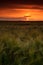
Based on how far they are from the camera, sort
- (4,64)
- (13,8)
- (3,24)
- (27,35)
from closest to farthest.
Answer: (4,64), (27,35), (3,24), (13,8)

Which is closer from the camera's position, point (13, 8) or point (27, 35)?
point (27, 35)

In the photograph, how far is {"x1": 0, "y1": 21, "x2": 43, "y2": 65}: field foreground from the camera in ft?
4.45

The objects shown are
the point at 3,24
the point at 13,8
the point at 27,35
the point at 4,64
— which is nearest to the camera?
the point at 4,64

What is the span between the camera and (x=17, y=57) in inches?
53.9

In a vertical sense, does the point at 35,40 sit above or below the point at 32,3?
below

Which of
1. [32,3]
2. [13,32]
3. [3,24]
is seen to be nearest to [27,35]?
[13,32]

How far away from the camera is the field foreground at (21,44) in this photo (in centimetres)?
136

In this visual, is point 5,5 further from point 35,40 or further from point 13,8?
point 35,40

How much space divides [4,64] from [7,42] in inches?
5.5

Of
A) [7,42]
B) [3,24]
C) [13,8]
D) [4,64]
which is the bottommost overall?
[4,64]

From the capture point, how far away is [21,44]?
1434 mm

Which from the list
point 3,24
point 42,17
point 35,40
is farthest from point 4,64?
point 42,17

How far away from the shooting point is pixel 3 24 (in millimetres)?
1655

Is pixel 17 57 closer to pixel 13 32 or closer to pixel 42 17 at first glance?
pixel 13 32
